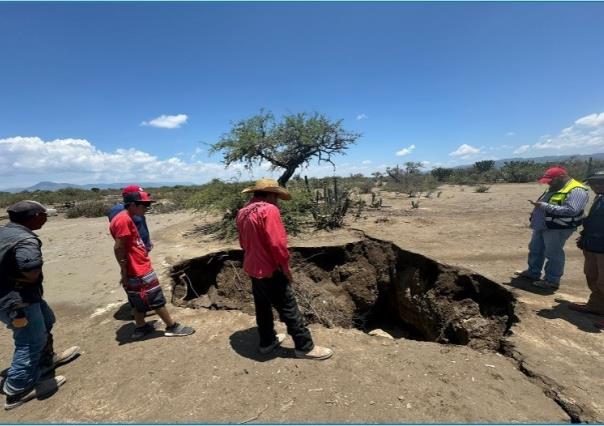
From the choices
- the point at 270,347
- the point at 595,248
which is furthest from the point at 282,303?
the point at 595,248

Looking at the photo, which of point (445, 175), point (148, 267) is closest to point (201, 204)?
point (148, 267)

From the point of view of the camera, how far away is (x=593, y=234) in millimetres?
4105

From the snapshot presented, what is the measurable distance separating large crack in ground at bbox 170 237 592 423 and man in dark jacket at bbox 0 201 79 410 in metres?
2.49

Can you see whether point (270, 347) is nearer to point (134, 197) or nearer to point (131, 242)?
point (131, 242)

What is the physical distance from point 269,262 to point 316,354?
1075 millimetres

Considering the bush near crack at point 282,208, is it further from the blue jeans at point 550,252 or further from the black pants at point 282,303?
the black pants at point 282,303

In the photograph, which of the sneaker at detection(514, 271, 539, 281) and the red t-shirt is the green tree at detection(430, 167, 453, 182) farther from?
the red t-shirt

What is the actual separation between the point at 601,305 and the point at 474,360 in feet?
6.64

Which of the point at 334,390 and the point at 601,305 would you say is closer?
the point at 334,390

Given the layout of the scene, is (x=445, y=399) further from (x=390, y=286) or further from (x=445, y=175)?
(x=445, y=175)

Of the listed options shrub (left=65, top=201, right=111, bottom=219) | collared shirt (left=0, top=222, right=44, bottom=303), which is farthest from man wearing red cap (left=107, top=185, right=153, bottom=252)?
shrub (left=65, top=201, right=111, bottom=219)

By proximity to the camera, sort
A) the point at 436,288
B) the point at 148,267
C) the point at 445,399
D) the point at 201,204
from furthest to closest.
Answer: the point at 201,204 → the point at 436,288 → the point at 148,267 → the point at 445,399

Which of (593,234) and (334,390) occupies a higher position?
(593,234)

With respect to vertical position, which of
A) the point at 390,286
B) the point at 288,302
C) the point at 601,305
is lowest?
the point at 390,286
